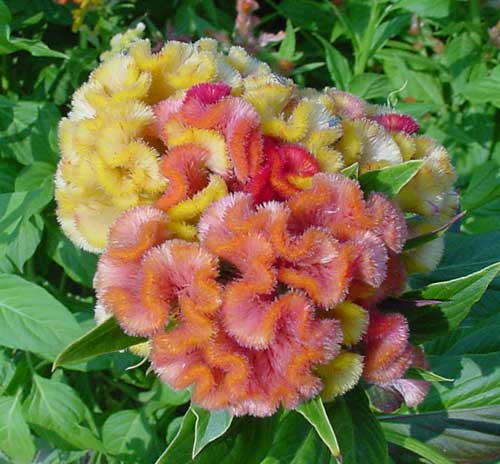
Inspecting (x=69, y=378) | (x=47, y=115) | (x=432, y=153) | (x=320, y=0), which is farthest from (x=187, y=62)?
(x=320, y=0)

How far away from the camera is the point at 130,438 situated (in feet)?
5.89

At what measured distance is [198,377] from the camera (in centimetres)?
93

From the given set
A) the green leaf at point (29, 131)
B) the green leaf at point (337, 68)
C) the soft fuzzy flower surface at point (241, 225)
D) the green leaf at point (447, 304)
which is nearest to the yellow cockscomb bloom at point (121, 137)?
the soft fuzzy flower surface at point (241, 225)

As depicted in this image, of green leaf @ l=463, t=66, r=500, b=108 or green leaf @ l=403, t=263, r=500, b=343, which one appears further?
green leaf @ l=463, t=66, r=500, b=108

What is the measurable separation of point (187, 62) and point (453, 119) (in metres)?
1.52

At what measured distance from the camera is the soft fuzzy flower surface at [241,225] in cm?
90

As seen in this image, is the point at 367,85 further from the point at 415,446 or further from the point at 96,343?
the point at 96,343

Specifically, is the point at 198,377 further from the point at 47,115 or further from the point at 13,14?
the point at 13,14

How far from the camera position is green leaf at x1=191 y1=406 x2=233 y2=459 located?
0.98 m

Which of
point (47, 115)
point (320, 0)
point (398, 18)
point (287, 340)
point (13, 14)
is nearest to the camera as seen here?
point (287, 340)

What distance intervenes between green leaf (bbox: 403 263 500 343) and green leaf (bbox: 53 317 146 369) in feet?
1.29

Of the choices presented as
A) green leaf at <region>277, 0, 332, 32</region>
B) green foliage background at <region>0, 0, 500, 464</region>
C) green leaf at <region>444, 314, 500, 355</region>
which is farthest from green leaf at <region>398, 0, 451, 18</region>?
green leaf at <region>444, 314, 500, 355</region>

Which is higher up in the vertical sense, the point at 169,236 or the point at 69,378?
the point at 169,236

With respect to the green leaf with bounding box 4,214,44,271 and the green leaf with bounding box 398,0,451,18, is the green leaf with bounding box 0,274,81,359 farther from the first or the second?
the green leaf with bounding box 398,0,451,18
